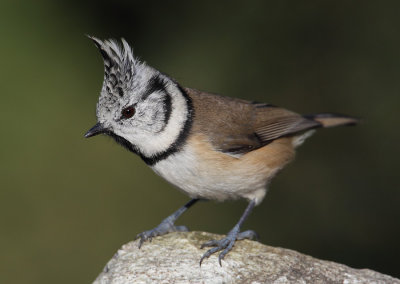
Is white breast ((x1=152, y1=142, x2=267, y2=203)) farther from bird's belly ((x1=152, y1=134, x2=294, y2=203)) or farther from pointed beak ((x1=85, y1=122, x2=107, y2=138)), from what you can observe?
pointed beak ((x1=85, y1=122, x2=107, y2=138))

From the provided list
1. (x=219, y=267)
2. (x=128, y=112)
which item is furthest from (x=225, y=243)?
(x=128, y=112)

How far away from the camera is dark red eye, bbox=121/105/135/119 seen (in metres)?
3.87

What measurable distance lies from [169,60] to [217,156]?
241 centimetres

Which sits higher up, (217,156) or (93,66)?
(93,66)

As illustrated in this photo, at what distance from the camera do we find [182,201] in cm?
592

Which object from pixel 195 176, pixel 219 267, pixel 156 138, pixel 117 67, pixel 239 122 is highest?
pixel 117 67

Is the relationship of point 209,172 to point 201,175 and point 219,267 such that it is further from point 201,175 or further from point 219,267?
point 219,267

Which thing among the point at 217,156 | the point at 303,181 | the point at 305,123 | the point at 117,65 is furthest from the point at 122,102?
the point at 303,181

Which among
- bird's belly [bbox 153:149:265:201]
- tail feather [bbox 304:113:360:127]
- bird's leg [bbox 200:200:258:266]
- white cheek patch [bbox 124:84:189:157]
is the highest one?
tail feather [bbox 304:113:360:127]

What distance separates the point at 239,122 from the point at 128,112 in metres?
0.97

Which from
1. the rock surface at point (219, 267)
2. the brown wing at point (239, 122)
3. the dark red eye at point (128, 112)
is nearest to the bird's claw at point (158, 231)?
the rock surface at point (219, 267)

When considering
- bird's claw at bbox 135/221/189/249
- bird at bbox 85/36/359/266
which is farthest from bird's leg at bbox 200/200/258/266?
bird's claw at bbox 135/221/189/249

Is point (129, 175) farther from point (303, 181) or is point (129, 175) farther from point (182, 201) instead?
point (303, 181)

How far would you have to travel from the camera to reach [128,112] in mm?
3883
